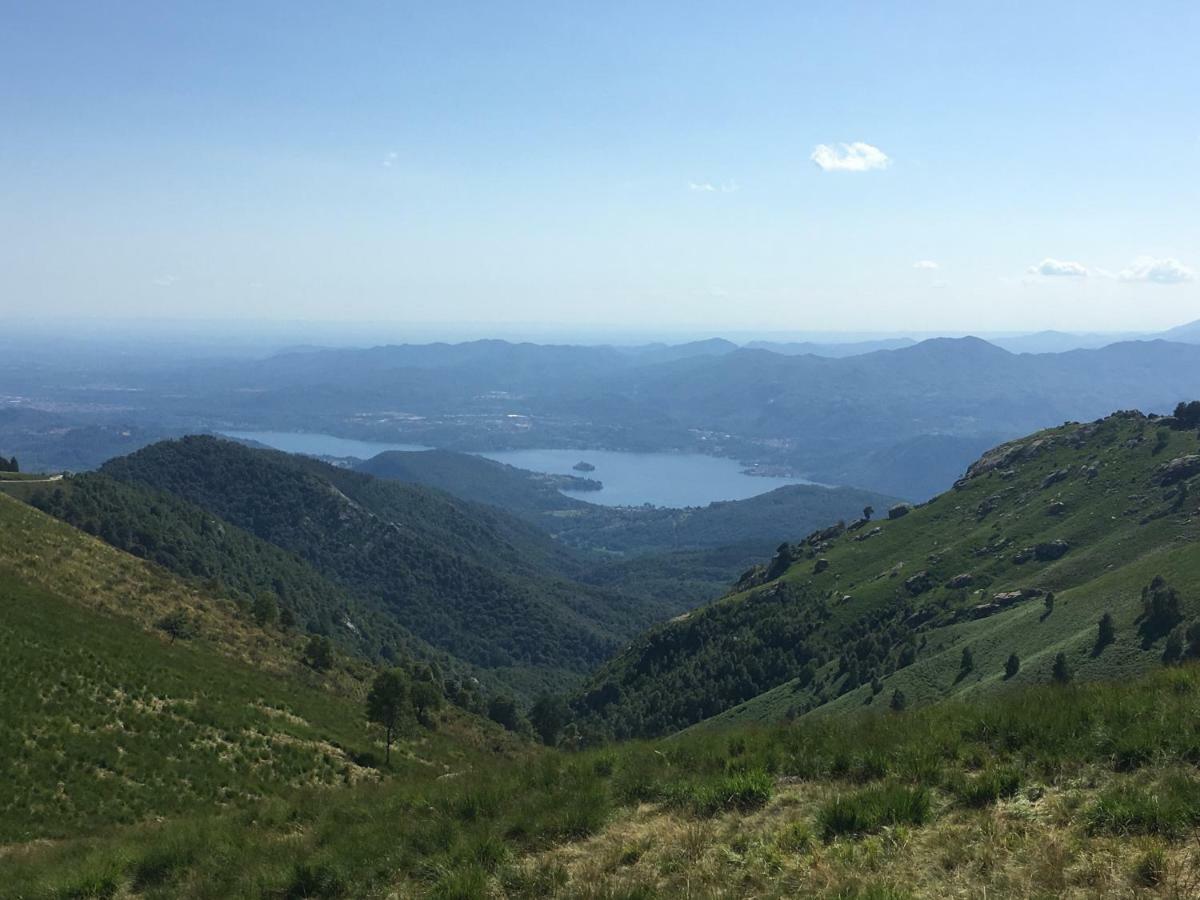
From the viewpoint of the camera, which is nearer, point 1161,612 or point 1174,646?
point 1174,646

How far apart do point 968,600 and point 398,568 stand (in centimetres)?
12945

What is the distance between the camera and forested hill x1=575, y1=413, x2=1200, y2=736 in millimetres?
62000

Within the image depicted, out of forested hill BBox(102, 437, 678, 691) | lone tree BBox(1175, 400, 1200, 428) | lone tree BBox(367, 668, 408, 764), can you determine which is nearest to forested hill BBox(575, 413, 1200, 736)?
lone tree BBox(1175, 400, 1200, 428)

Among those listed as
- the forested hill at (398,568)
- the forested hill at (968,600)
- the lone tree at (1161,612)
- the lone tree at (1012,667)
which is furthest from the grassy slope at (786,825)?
the forested hill at (398,568)

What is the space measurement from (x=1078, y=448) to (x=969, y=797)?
140557mm

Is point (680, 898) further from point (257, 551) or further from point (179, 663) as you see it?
point (257, 551)

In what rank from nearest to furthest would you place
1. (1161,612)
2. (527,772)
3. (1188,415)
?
(527,772) → (1161,612) → (1188,415)

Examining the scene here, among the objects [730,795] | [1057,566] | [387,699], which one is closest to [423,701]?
[387,699]

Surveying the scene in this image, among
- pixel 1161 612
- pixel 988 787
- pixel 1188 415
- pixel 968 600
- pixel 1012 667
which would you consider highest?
pixel 1188 415

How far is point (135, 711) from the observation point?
78.1 feet

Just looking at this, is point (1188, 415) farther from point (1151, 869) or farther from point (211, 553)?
point (211, 553)

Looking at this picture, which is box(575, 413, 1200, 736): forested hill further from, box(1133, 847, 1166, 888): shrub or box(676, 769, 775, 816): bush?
box(1133, 847, 1166, 888): shrub

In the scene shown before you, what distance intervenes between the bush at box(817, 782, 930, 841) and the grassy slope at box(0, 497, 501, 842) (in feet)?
57.9

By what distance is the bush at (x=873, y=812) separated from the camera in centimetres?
858
